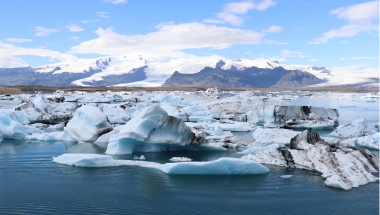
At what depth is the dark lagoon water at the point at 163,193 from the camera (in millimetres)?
6434

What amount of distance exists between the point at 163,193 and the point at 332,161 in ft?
14.0

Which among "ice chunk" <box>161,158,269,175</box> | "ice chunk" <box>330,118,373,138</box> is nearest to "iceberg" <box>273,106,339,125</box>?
"ice chunk" <box>330,118,373,138</box>

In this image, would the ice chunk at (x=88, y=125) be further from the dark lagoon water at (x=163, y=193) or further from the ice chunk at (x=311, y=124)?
the ice chunk at (x=311, y=124)

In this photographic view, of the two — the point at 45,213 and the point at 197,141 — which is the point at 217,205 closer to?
the point at 45,213

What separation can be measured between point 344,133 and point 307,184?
8.45 metres

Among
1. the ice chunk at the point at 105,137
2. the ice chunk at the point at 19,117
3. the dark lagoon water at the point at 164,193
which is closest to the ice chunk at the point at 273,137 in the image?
the dark lagoon water at the point at 164,193

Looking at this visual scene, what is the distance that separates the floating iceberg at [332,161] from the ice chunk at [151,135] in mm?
2290

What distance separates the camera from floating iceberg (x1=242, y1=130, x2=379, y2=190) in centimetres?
794

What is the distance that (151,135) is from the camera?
11031 mm

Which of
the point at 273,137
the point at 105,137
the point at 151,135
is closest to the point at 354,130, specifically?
the point at 273,137

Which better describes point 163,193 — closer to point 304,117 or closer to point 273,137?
point 273,137

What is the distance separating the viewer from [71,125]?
14.0m

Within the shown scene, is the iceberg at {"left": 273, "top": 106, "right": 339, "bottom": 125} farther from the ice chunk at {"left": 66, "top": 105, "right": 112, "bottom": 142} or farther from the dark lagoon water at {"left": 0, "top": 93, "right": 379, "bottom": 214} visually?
the dark lagoon water at {"left": 0, "top": 93, "right": 379, "bottom": 214}

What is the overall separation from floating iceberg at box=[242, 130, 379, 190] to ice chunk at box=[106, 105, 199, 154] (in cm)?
229
